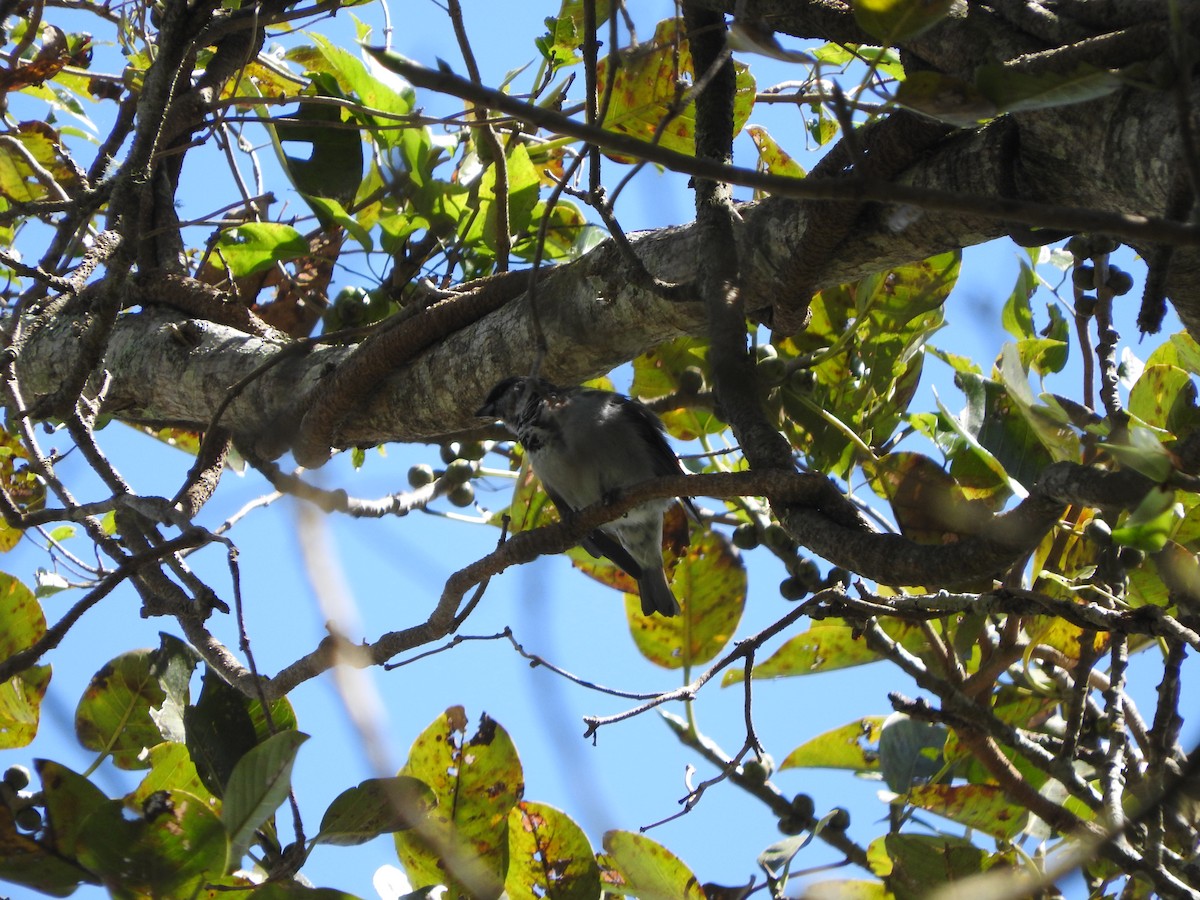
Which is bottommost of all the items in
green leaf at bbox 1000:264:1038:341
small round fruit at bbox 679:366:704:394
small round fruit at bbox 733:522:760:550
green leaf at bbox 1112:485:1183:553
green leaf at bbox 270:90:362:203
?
green leaf at bbox 1112:485:1183:553

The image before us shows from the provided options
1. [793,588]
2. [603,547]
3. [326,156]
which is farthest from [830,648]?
[326,156]

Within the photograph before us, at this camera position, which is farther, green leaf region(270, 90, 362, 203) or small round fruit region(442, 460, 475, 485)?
small round fruit region(442, 460, 475, 485)

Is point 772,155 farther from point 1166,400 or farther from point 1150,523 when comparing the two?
point 1150,523

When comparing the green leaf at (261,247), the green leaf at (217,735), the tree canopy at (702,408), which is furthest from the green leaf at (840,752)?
the green leaf at (261,247)

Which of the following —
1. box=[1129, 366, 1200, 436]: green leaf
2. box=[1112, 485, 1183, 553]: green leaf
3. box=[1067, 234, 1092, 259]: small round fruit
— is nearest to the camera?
box=[1112, 485, 1183, 553]: green leaf

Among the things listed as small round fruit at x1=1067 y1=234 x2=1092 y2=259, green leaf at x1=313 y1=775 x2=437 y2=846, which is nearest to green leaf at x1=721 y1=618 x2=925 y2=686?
small round fruit at x1=1067 y1=234 x2=1092 y2=259

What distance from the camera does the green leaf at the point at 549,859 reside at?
7.59ft

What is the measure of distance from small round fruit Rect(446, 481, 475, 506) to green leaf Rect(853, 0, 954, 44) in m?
2.32

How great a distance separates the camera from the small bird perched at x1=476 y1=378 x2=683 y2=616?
3.86 m

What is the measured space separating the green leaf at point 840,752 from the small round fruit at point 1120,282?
133 cm

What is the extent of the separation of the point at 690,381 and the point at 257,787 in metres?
1.85

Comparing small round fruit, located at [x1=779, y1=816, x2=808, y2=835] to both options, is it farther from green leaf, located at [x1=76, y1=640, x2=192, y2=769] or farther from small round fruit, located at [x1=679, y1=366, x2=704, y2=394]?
green leaf, located at [x1=76, y1=640, x2=192, y2=769]

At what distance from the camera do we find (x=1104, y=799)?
2.35 m

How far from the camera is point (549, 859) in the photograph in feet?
7.66
